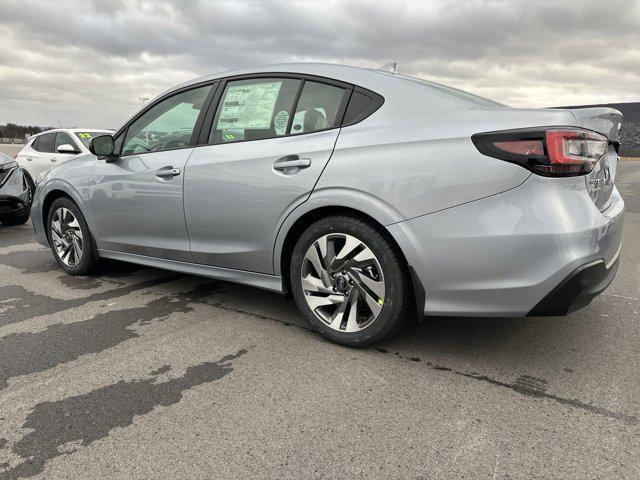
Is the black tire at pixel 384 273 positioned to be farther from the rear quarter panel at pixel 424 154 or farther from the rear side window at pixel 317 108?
the rear side window at pixel 317 108

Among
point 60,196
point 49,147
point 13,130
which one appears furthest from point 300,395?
point 13,130

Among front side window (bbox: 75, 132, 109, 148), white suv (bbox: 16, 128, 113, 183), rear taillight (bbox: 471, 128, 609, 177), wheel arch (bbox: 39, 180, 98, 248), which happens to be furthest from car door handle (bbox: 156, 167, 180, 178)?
front side window (bbox: 75, 132, 109, 148)

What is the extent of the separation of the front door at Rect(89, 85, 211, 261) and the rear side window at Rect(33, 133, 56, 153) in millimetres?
7419

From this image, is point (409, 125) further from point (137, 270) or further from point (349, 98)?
point (137, 270)

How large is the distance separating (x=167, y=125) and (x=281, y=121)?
3.64 feet

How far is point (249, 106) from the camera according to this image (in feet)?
10.6

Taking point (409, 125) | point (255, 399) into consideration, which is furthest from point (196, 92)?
point (255, 399)

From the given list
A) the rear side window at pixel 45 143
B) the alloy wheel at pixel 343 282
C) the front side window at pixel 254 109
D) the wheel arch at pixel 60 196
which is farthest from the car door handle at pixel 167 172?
the rear side window at pixel 45 143

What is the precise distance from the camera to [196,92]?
356 cm

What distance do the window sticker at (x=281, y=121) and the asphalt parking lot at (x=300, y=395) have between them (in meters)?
1.23

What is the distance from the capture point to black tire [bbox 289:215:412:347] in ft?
8.55

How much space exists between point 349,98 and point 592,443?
202 centimetres

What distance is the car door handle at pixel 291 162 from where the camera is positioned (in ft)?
9.26

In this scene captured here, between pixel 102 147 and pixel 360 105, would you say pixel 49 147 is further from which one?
pixel 360 105
